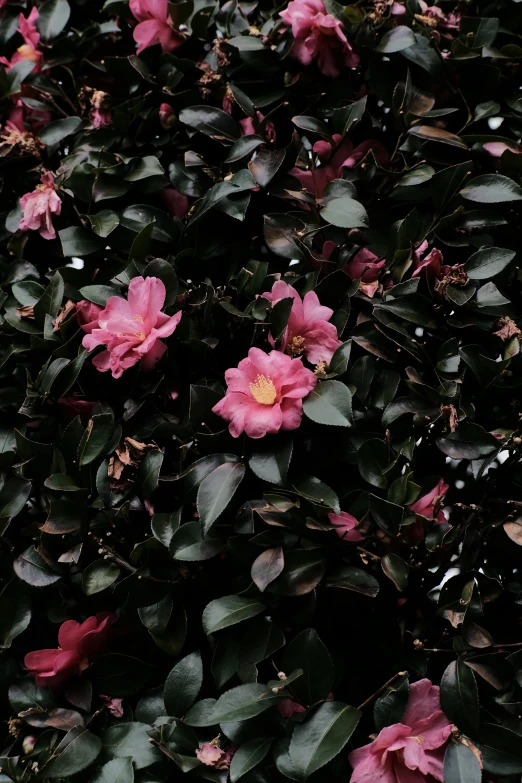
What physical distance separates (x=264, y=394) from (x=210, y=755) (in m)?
0.38

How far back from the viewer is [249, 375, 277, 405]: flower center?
0.89 meters

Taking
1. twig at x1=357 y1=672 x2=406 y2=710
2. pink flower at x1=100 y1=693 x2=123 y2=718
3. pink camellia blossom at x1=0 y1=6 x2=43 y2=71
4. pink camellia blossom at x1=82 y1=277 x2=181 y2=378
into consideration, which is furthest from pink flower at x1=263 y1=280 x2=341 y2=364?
pink camellia blossom at x1=0 y1=6 x2=43 y2=71

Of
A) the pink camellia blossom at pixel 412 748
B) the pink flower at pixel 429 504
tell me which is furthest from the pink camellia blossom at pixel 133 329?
the pink camellia blossom at pixel 412 748

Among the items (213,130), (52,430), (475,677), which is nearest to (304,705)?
(475,677)

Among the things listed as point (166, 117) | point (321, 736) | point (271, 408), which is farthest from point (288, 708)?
point (166, 117)

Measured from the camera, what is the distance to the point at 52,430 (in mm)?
1057

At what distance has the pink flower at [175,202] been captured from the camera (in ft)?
3.81

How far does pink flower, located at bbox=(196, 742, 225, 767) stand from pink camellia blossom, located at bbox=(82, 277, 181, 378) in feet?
1.36

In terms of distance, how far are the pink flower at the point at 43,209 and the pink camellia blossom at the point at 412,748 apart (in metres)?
0.75

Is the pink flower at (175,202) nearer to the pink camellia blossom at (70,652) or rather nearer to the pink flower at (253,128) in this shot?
the pink flower at (253,128)

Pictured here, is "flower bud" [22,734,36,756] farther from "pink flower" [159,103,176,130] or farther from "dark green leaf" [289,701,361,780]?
"pink flower" [159,103,176,130]

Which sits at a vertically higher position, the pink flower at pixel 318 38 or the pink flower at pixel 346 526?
the pink flower at pixel 318 38

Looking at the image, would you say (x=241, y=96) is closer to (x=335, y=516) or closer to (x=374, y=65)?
(x=374, y=65)

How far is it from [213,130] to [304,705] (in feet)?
2.42
